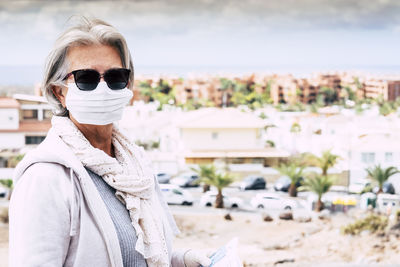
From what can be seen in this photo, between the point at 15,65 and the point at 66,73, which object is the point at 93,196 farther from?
the point at 15,65

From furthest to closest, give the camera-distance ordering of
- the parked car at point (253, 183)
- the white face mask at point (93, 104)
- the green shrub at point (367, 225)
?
the parked car at point (253, 183) → the green shrub at point (367, 225) → the white face mask at point (93, 104)

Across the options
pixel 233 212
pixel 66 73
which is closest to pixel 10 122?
pixel 233 212

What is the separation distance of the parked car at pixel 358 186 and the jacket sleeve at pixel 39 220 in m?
8.50

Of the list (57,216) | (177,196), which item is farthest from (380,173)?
(57,216)

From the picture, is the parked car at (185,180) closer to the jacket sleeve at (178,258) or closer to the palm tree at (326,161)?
the palm tree at (326,161)

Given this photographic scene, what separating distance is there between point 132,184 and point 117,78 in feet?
0.41

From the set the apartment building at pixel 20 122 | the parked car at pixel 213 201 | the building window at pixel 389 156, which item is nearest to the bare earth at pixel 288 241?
the parked car at pixel 213 201

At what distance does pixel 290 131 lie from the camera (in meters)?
13.1

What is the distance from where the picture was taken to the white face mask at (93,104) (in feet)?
2.22

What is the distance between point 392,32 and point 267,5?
16.7 ft

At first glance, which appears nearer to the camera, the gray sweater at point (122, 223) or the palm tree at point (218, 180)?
the gray sweater at point (122, 223)

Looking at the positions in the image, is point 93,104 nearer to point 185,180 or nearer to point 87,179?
point 87,179

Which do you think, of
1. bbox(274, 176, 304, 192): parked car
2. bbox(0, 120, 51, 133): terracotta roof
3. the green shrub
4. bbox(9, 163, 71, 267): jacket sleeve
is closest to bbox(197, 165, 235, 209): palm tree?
bbox(274, 176, 304, 192): parked car

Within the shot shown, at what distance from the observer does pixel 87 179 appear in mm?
623
